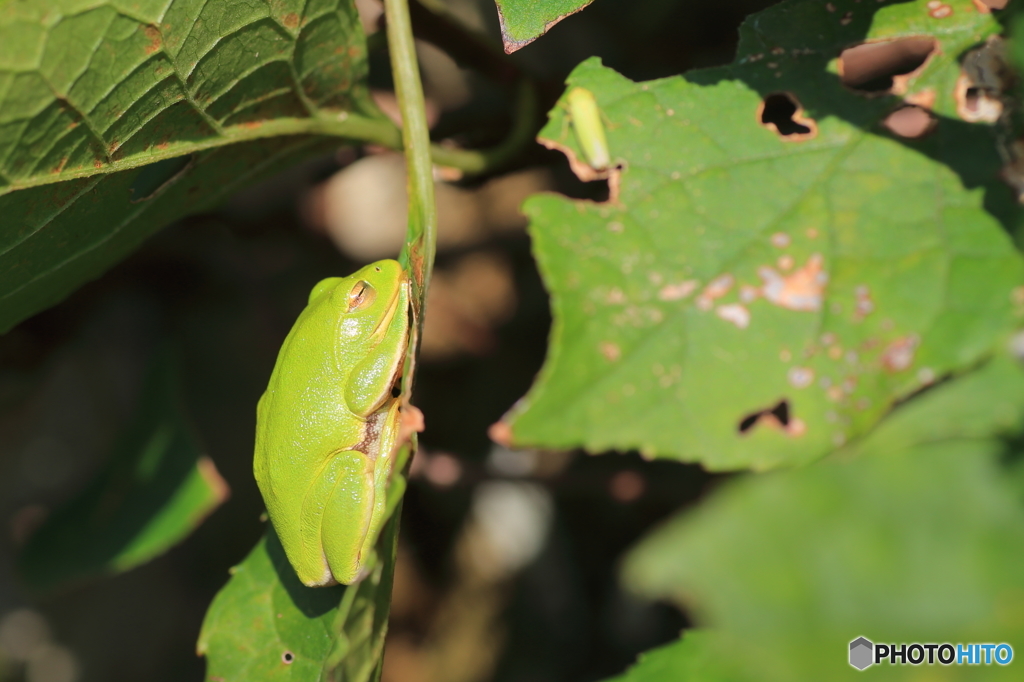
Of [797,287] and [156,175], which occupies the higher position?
[156,175]

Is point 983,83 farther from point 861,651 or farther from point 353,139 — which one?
point 861,651

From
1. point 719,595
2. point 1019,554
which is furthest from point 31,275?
point 719,595

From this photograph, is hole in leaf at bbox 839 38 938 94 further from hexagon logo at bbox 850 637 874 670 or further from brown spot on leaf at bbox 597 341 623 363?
hexagon logo at bbox 850 637 874 670

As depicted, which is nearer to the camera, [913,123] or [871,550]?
[913,123]

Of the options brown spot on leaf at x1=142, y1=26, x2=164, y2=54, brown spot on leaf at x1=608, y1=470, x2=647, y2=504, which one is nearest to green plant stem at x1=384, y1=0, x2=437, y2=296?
brown spot on leaf at x1=142, y1=26, x2=164, y2=54

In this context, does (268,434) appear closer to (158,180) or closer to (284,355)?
(284,355)

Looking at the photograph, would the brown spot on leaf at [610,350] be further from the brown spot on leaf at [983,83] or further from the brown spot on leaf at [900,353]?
the brown spot on leaf at [983,83]

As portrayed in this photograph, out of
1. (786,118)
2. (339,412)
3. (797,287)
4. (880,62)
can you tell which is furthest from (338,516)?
(880,62)

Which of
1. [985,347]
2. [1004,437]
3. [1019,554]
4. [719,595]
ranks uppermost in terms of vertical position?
[985,347]
